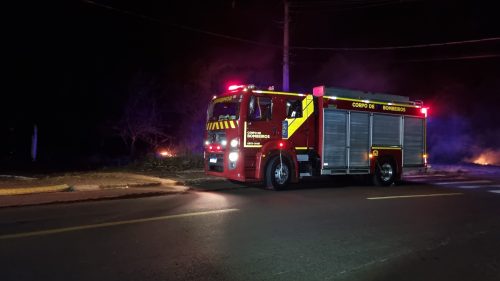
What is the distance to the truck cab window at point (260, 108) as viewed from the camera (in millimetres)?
13125

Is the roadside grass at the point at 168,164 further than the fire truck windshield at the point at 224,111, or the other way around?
the roadside grass at the point at 168,164

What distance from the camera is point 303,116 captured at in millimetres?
14164

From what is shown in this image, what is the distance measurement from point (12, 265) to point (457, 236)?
6713 millimetres

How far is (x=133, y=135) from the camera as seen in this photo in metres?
28.3

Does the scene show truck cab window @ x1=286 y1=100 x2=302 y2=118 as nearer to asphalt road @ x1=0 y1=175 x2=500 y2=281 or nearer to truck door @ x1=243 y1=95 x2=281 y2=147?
truck door @ x1=243 y1=95 x2=281 y2=147

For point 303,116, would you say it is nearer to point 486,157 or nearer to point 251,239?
point 251,239

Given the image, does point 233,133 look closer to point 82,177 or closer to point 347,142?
point 347,142

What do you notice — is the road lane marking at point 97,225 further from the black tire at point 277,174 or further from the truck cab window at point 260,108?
the truck cab window at point 260,108

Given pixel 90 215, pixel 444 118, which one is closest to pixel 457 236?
pixel 90 215

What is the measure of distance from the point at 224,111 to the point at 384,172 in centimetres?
599

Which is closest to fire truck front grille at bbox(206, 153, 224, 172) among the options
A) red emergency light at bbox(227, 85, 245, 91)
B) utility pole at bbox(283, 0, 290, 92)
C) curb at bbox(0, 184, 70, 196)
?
red emergency light at bbox(227, 85, 245, 91)

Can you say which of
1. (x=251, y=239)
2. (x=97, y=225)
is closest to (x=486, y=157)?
(x=251, y=239)

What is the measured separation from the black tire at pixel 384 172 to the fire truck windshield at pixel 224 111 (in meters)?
5.41

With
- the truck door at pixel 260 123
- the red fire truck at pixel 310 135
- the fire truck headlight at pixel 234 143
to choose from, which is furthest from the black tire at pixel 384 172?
the fire truck headlight at pixel 234 143
